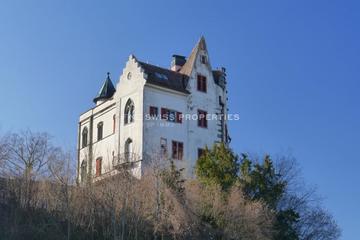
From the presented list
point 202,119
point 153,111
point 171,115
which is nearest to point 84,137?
point 153,111

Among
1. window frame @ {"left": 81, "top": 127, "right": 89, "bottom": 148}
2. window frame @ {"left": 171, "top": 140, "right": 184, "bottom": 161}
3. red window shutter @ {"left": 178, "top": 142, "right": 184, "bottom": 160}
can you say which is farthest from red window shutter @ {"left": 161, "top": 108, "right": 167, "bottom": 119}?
window frame @ {"left": 81, "top": 127, "right": 89, "bottom": 148}

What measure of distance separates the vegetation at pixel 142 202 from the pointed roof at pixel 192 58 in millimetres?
13529

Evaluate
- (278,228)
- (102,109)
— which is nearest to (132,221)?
(278,228)

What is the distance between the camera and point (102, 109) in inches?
2057

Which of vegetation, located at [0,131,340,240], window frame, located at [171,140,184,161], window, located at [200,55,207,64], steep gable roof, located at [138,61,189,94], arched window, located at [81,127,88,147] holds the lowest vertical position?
vegetation, located at [0,131,340,240]

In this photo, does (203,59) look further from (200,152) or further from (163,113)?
(200,152)

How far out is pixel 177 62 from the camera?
176 ft

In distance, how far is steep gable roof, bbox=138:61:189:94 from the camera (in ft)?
158

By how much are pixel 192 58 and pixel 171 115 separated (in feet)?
19.6

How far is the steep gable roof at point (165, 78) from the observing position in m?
48.1

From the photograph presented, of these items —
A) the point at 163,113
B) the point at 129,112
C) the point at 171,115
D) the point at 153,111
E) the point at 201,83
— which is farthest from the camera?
the point at 201,83

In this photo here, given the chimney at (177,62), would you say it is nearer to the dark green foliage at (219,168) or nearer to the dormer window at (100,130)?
the dormer window at (100,130)

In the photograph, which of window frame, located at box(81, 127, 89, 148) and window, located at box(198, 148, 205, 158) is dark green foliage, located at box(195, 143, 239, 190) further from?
window frame, located at box(81, 127, 89, 148)

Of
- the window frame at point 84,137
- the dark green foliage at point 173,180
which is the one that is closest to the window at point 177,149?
the window frame at point 84,137
